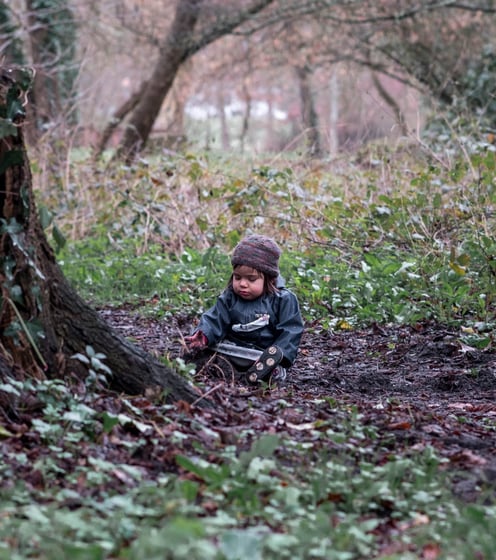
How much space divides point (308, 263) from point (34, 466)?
5.33 m

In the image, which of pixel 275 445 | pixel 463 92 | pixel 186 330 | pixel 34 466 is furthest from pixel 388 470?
pixel 463 92

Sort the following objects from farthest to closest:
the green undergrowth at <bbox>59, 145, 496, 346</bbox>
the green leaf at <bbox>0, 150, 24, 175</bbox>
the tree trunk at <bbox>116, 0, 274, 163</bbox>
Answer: the tree trunk at <bbox>116, 0, 274, 163</bbox> < the green undergrowth at <bbox>59, 145, 496, 346</bbox> < the green leaf at <bbox>0, 150, 24, 175</bbox>

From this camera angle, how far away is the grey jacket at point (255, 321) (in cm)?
565

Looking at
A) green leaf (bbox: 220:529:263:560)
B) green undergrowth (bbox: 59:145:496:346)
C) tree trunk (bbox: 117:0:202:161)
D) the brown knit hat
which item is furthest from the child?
tree trunk (bbox: 117:0:202:161)

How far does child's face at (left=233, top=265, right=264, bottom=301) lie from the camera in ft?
18.5

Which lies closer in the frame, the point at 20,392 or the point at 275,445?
the point at 275,445

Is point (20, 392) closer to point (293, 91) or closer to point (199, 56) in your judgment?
point (199, 56)

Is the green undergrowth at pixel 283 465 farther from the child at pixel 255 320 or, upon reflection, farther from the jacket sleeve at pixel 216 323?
the jacket sleeve at pixel 216 323

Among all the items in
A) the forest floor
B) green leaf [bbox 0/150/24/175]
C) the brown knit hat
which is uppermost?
green leaf [bbox 0/150/24/175]

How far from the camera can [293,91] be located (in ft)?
149

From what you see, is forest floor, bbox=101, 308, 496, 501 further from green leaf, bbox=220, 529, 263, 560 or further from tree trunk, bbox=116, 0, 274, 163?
tree trunk, bbox=116, 0, 274, 163

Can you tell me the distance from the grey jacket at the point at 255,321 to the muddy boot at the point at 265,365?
0.15 meters

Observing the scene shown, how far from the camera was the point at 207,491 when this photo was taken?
3.05 meters

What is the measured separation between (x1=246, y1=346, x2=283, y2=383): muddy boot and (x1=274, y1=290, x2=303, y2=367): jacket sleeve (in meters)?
0.09
